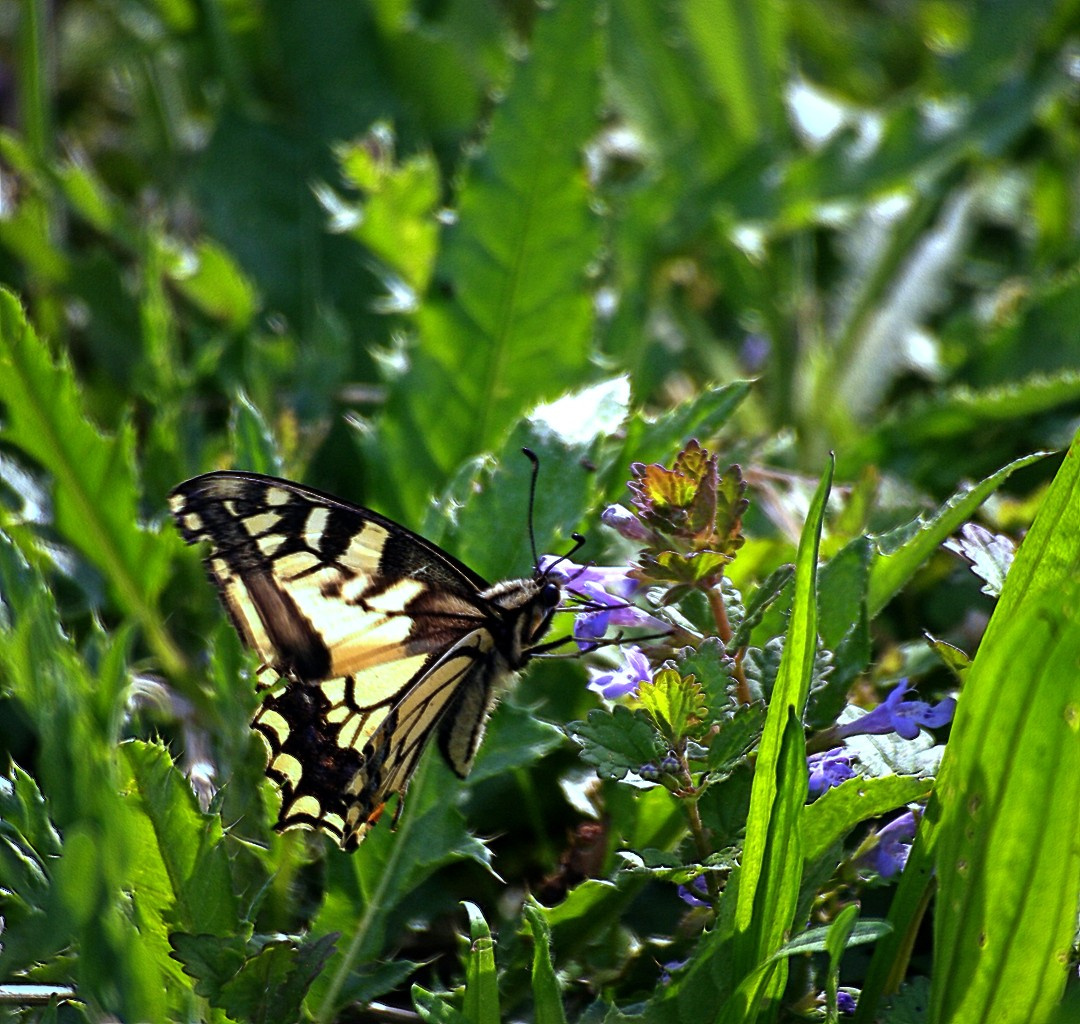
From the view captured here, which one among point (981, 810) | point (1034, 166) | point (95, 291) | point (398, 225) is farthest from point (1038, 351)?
point (95, 291)

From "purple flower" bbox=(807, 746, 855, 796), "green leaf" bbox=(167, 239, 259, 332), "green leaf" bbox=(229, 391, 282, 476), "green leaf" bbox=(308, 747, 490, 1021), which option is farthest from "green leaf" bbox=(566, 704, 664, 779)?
"green leaf" bbox=(167, 239, 259, 332)

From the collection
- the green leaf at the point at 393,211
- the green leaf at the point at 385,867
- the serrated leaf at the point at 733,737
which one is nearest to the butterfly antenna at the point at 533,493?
the green leaf at the point at 385,867

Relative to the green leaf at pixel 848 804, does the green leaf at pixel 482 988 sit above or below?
below

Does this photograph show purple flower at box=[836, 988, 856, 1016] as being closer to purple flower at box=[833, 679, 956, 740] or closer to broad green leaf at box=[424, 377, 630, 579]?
purple flower at box=[833, 679, 956, 740]

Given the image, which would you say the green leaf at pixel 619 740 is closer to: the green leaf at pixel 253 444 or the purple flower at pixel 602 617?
the purple flower at pixel 602 617

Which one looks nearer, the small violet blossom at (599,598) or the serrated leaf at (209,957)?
the serrated leaf at (209,957)

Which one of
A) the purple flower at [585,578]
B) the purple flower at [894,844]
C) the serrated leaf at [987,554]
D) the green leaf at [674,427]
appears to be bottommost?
the purple flower at [894,844]
